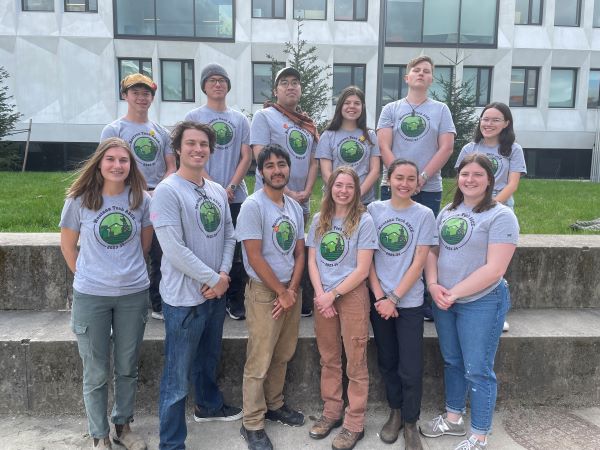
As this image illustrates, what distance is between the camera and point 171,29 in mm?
19922

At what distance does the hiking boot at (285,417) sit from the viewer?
376 centimetres

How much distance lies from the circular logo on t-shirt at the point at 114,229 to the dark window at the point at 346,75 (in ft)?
60.6

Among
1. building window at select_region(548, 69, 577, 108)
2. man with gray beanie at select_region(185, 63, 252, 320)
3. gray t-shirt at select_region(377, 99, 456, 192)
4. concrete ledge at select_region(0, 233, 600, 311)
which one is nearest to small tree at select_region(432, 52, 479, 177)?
building window at select_region(548, 69, 577, 108)

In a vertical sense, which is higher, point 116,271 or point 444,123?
point 444,123

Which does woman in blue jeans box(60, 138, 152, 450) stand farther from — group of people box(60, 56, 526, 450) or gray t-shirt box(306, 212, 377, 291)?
gray t-shirt box(306, 212, 377, 291)

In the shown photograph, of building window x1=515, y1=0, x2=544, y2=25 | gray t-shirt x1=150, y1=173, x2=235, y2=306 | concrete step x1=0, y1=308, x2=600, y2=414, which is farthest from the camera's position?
building window x1=515, y1=0, x2=544, y2=25

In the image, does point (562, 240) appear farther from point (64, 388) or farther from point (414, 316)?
point (64, 388)

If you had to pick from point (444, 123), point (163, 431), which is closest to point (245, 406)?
point (163, 431)

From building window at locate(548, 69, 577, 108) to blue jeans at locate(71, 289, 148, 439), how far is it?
23.3 m

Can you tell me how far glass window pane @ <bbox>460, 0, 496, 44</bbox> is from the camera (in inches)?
816

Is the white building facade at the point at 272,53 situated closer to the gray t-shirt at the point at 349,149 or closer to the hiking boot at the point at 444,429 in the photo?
the gray t-shirt at the point at 349,149

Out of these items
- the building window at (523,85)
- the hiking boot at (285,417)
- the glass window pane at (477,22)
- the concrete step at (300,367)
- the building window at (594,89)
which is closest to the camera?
the hiking boot at (285,417)

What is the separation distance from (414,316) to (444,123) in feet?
5.80

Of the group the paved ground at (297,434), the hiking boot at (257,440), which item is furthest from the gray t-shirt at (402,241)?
the hiking boot at (257,440)
